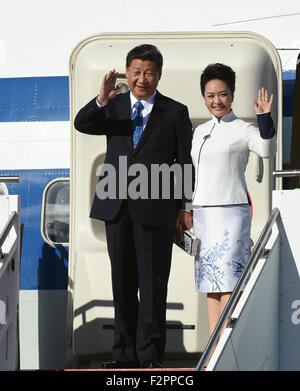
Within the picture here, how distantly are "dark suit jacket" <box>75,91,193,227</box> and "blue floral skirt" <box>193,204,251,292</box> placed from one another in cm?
34

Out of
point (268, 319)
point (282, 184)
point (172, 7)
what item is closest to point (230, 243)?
point (268, 319)

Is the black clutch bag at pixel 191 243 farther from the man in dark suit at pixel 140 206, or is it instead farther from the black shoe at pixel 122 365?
the black shoe at pixel 122 365

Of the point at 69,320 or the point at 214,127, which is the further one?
the point at 69,320

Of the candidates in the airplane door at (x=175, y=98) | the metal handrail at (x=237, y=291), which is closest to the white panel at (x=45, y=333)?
the airplane door at (x=175, y=98)

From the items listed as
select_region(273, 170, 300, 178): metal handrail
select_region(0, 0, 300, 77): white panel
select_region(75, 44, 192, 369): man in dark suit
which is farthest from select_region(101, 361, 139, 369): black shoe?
select_region(0, 0, 300, 77): white panel

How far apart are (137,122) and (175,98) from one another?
0.94 metres

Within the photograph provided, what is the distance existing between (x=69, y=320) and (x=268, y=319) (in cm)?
176

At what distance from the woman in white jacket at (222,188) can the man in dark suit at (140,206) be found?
0.22 m

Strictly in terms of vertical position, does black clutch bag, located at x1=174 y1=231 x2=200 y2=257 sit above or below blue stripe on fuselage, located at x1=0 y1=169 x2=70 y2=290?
below

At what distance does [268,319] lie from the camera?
5.96 meters

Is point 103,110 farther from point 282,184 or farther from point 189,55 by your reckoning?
point 282,184

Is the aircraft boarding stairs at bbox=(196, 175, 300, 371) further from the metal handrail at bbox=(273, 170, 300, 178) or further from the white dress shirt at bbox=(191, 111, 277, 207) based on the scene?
the white dress shirt at bbox=(191, 111, 277, 207)

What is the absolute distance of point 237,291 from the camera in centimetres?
531

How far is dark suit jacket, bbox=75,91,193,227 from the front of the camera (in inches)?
240
